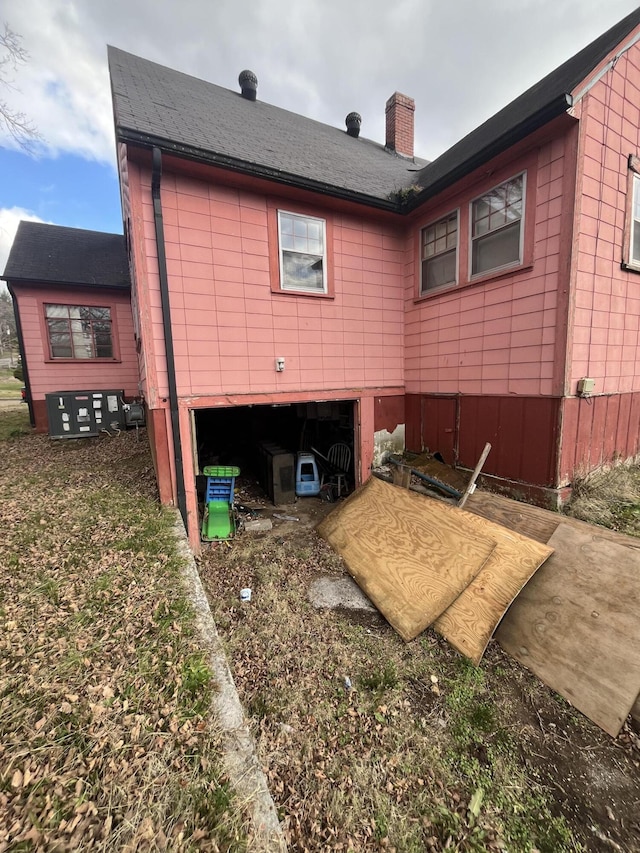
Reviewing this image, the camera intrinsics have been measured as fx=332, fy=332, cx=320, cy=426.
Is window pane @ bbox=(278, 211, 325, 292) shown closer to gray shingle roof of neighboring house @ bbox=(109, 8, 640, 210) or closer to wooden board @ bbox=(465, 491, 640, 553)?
gray shingle roof of neighboring house @ bbox=(109, 8, 640, 210)

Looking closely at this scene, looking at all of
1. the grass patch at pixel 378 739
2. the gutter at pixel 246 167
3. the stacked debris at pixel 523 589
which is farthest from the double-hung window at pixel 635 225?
the grass patch at pixel 378 739

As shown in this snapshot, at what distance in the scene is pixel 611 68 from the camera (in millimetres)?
3965

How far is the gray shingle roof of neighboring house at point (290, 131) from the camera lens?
13.0ft

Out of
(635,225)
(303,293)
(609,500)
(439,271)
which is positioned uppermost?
(635,225)

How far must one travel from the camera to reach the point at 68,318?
32.2 ft

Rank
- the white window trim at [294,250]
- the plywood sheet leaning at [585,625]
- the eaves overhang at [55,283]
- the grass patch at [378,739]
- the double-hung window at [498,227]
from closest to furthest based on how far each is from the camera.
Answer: the grass patch at [378,739] → the plywood sheet leaning at [585,625] → the double-hung window at [498,227] → the white window trim at [294,250] → the eaves overhang at [55,283]

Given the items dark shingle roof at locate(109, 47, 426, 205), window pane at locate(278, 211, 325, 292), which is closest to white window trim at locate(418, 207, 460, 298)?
dark shingle roof at locate(109, 47, 426, 205)

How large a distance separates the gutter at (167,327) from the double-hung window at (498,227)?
14.2ft

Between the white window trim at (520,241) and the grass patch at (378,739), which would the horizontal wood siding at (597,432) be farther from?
the grass patch at (378,739)

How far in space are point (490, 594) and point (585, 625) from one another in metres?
0.71

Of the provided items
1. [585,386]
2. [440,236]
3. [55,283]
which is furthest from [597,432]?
[55,283]

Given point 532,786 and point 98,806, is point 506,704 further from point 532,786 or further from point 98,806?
point 98,806

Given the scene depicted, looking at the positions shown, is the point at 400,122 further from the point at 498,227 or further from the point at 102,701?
the point at 102,701

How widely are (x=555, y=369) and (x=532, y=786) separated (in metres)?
3.84
